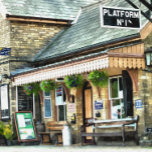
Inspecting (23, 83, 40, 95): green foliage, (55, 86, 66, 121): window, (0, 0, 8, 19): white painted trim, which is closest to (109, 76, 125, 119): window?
(55, 86, 66, 121): window

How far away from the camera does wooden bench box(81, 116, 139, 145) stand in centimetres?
1627

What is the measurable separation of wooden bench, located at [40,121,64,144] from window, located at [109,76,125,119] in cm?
318

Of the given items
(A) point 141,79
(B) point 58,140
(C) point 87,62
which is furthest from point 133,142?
(B) point 58,140

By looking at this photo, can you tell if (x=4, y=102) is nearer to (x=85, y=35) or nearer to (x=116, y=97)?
(x=85, y=35)

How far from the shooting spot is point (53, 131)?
20938 millimetres

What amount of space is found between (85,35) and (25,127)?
475cm

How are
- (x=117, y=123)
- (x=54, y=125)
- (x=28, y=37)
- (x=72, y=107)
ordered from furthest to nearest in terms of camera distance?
(x=28, y=37), (x=54, y=125), (x=72, y=107), (x=117, y=123)

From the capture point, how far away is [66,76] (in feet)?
61.2

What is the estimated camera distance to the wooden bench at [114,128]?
53.4ft

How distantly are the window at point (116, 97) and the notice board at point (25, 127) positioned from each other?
4372 millimetres

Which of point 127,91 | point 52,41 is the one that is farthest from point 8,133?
point 127,91

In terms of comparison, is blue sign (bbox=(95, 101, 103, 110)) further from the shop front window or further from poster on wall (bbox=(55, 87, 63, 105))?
the shop front window

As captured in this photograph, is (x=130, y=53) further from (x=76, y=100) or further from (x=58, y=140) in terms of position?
(x=58, y=140)

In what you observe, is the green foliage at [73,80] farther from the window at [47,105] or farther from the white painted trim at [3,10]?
the white painted trim at [3,10]
